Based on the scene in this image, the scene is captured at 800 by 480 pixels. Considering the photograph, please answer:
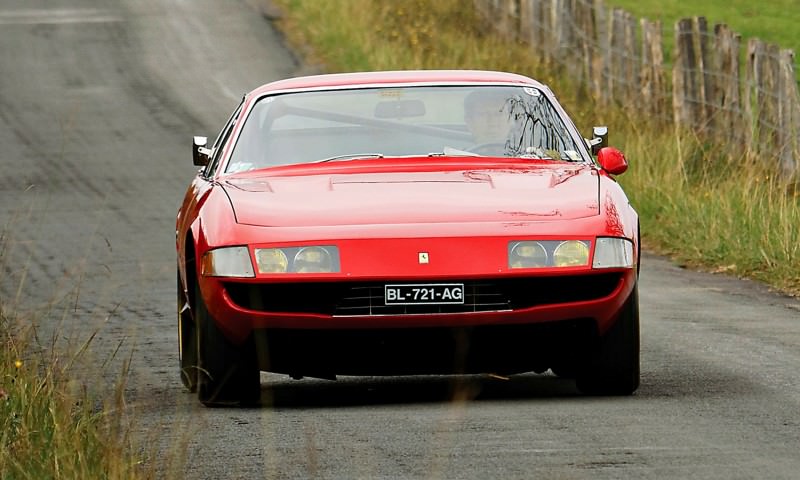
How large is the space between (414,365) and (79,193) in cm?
1213

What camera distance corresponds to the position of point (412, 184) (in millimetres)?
7691

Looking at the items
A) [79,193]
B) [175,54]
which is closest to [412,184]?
[79,193]

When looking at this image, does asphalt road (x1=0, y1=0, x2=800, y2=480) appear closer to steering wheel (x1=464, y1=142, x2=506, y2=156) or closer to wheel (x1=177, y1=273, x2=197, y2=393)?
wheel (x1=177, y1=273, x2=197, y2=393)

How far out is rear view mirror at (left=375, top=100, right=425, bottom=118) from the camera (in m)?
8.52

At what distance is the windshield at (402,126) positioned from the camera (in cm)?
841

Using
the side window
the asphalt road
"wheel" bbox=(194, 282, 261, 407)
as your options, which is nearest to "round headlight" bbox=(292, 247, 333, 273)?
"wheel" bbox=(194, 282, 261, 407)

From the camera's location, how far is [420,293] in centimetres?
700

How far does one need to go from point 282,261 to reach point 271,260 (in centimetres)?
4

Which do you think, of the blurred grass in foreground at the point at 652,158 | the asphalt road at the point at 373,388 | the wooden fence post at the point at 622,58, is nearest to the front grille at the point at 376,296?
the asphalt road at the point at 373,388

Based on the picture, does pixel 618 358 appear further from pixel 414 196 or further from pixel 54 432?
pixel 54 432

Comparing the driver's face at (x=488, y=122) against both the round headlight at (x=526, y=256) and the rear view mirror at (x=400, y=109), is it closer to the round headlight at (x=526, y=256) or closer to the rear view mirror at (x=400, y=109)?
the rear view mirror at (x=400, y=109)

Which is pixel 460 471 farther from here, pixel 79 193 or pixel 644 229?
pixel 79 193

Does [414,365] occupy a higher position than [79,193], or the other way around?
[414,365]

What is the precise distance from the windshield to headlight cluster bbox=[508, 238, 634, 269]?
1.31 meters
